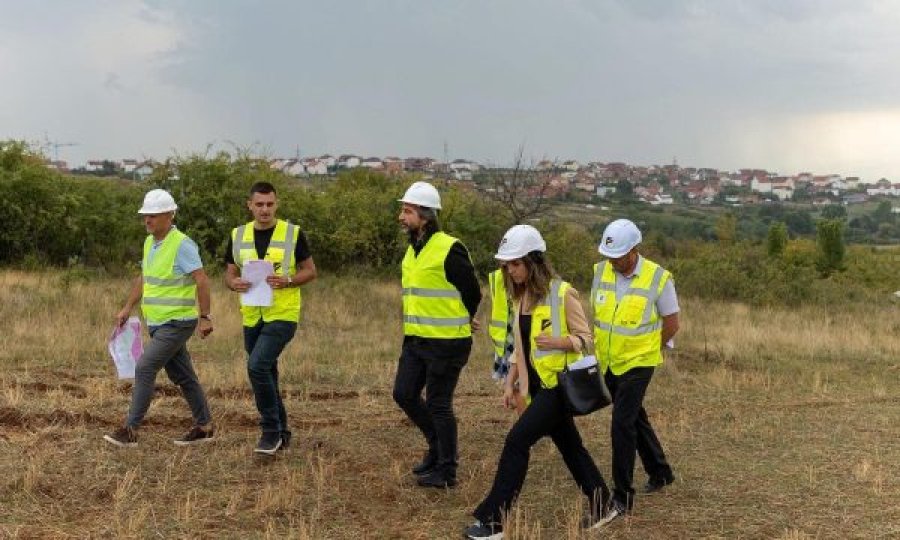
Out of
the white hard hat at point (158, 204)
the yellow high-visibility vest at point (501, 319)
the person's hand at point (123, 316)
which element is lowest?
the person's hand at point (123, 316)

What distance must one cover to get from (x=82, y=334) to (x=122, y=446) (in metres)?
5.58

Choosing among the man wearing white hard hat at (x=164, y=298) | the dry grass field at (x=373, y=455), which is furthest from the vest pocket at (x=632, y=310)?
the man wearing white hard hat at (x=164, y=298)

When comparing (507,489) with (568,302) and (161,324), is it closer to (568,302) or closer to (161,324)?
(568,302)

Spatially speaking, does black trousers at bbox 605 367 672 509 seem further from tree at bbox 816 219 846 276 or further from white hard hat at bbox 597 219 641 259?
tree at bbox 816 219 846 276

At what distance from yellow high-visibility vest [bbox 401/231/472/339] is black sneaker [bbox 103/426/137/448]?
2327mm

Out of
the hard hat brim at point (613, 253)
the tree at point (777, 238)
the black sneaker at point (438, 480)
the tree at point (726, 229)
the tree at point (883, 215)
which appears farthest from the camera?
the tree at point (883, 215)

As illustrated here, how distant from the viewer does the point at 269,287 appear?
5.77m

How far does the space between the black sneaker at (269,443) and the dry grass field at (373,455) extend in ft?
0.36

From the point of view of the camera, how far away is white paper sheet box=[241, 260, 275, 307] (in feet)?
18.9

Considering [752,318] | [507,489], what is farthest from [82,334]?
[752,318]

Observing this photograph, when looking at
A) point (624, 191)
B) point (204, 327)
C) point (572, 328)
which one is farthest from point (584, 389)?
point (624, 191)

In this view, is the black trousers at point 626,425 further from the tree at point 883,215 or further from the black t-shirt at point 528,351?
the tree at point 883,215

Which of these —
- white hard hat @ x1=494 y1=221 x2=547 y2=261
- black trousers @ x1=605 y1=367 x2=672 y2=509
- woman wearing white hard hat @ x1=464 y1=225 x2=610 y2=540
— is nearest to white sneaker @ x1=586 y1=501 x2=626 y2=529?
black trousers @ x1=605 y1=367 x2=672 y2=509

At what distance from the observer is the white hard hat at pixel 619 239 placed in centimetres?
497
